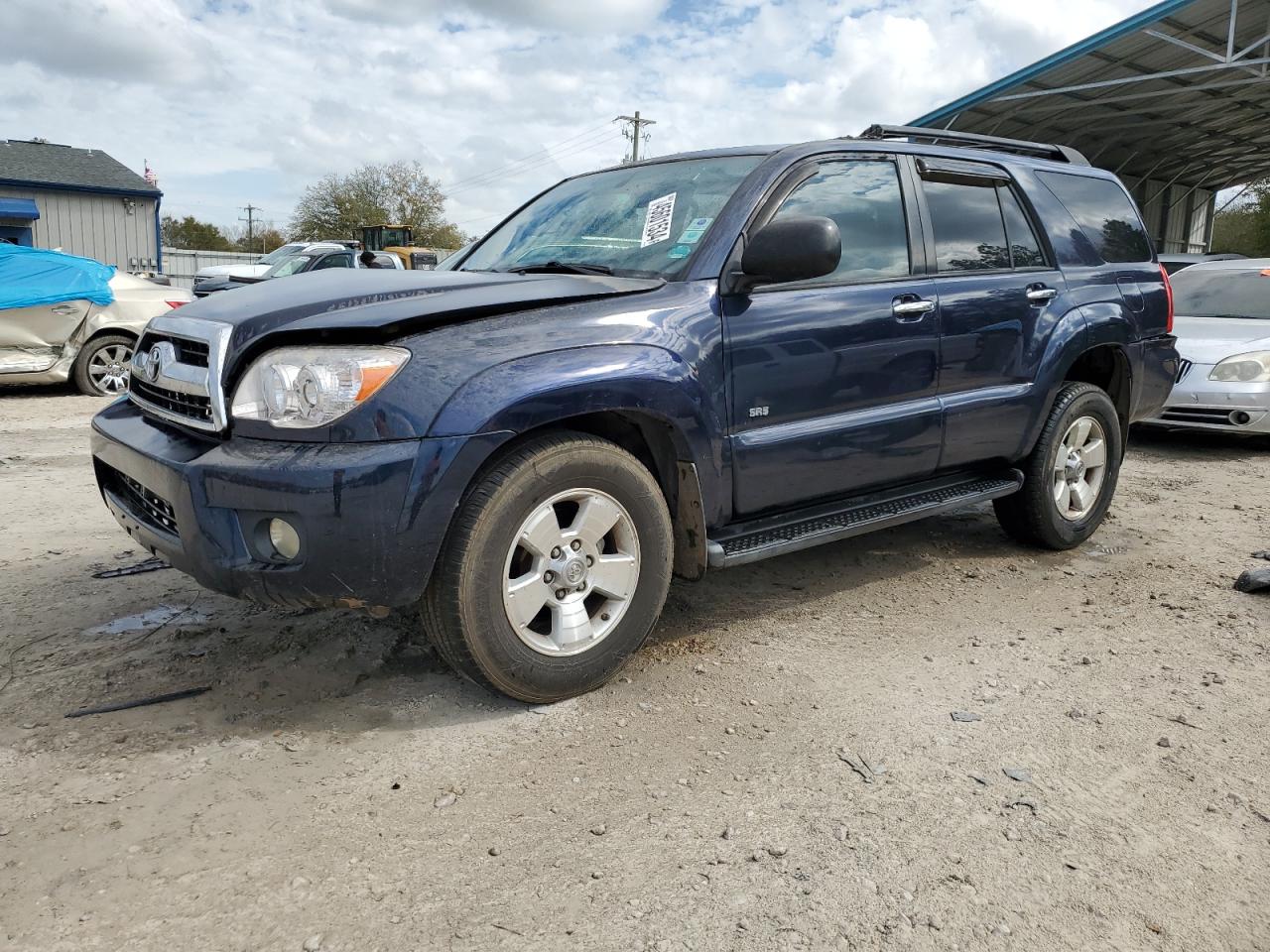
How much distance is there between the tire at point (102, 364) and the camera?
969 cm

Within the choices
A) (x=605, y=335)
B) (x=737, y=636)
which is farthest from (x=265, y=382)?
(x=737, y=636)

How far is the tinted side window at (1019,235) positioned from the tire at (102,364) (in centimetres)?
842

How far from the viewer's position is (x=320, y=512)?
8.60 ft

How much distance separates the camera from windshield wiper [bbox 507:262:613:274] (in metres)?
3.57

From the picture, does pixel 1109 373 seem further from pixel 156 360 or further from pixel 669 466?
pixel 156 360

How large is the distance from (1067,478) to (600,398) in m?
2.88

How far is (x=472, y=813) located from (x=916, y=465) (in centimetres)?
235

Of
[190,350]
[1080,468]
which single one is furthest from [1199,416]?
[190,350]

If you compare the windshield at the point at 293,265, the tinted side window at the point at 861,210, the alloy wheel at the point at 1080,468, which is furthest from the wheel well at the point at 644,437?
the windshield at the point at 293,265

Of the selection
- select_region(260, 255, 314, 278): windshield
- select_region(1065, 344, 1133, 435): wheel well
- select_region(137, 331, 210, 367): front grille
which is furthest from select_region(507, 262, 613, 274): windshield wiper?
select_region(260, 255, 314, 278): windshield

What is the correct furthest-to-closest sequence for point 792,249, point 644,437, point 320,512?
point 644,437, point 792,249, point 320,512

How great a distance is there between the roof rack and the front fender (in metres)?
1.77

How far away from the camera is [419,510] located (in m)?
2.68

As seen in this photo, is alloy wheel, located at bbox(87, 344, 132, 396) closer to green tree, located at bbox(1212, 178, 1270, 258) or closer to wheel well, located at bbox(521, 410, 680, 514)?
wheel well, located at bbox(521, 410, 680, 514)
